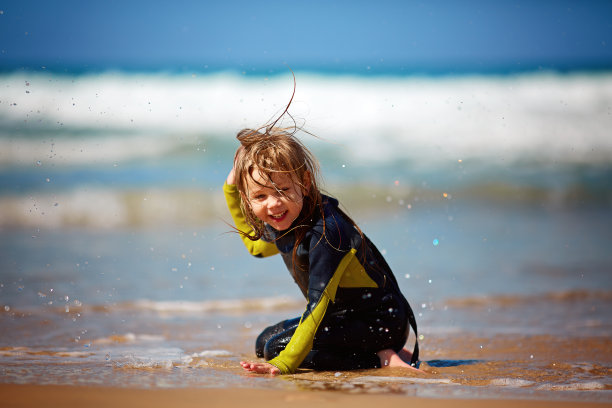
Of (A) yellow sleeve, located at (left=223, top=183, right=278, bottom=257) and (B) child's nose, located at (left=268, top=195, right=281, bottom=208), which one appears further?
(A) yellow sleeve, located at (left=223, top=183, right=278, bottom=257)

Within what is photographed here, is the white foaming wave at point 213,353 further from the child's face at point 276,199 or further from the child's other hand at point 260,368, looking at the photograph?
the child's face at point 276,199

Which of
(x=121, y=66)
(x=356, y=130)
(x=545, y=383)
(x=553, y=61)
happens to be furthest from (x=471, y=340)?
(x=553, y=61)

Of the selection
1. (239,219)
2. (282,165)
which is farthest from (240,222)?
(282,165)

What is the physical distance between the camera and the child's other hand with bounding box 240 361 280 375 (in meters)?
2.39

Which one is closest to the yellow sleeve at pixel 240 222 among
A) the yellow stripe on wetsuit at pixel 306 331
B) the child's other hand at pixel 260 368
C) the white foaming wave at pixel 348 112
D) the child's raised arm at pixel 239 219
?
the child's raised arm at pixel 239 219

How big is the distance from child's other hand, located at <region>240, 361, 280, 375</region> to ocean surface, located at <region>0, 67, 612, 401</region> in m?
0.03

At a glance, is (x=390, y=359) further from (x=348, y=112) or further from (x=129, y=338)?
(x=348, y=112)

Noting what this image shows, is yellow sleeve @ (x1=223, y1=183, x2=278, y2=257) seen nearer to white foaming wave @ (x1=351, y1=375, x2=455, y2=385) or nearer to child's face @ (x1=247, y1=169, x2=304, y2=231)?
child's face @ (x1=247, y1=169, x2=304, y2=231)

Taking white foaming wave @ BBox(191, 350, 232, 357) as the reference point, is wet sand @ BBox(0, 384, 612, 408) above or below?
below

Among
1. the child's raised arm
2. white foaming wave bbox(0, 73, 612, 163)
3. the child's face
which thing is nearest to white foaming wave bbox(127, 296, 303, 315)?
the child's raised arm

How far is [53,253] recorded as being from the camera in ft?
18.1

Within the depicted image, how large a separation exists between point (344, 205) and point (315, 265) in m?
5.66

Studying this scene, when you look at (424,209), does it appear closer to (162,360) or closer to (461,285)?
(461,285)

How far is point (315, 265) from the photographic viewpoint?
246 cm
